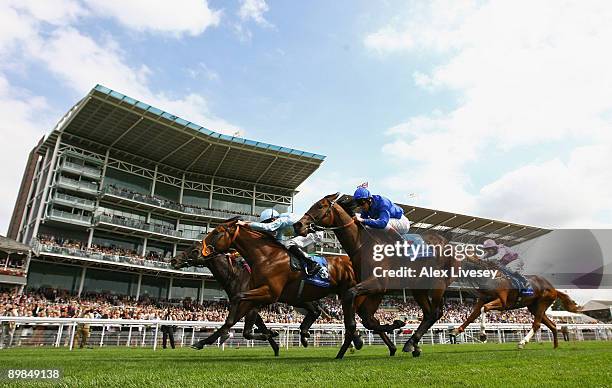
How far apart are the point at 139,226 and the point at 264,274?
110 feet

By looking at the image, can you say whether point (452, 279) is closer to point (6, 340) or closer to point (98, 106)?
point (6, 340)

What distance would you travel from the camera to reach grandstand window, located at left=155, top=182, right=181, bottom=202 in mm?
42344

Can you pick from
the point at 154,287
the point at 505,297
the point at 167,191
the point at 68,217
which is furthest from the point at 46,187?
the point at 505,297

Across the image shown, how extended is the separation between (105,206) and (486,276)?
35672 mm

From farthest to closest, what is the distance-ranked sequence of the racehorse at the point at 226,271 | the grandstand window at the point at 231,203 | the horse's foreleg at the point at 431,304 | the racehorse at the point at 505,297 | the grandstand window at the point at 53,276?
1. the grandstand window at the point at 231,203
2. the grandstand window at the point at 53,276
3. the racehorse at the point at 505,297
4. the racehorse at the point at 226,271
5. the horse's foreleg at the point at 431,304

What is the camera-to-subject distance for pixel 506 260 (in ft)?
35.0

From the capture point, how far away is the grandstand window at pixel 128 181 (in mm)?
39094

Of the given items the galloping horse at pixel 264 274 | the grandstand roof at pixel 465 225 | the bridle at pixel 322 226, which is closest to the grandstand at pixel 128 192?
the grandstand roof at pixel 465 225

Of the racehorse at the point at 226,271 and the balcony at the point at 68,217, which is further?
the balcony at the point at 68,217

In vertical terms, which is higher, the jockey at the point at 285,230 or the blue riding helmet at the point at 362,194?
the blue riding helmet at the point at 362,194

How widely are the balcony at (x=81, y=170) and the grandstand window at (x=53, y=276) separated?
25.7 feet

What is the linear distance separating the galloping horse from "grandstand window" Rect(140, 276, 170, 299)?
33.7m

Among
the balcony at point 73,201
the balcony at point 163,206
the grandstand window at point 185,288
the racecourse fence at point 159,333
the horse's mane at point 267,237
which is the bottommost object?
the racecourse fence at point 159,333

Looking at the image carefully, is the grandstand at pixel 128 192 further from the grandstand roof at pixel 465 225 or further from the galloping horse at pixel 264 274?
the galloping horse at pixel 264 274
